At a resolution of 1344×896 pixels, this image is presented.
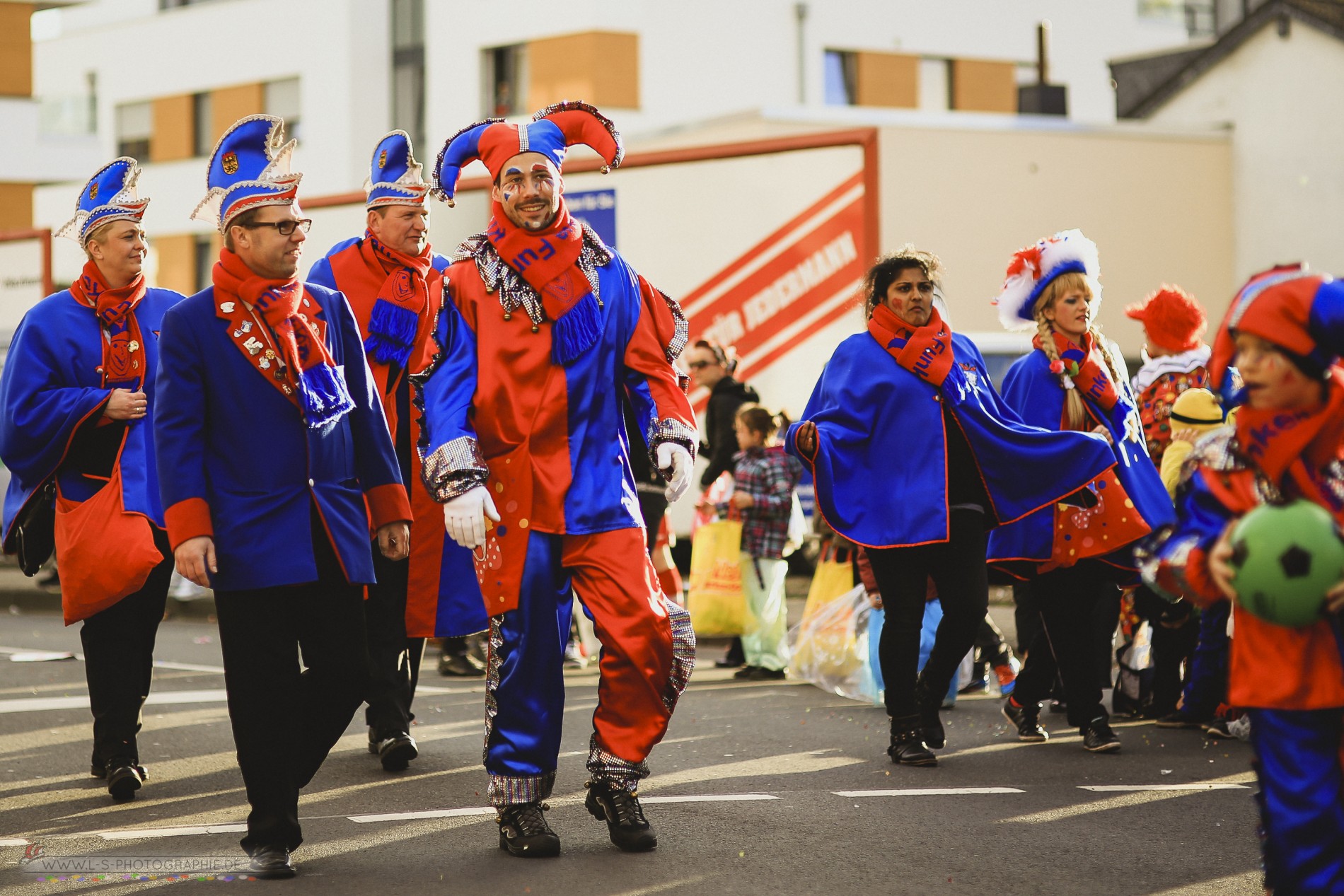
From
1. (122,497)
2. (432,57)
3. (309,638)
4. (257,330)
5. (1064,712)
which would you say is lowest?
(1064,712)

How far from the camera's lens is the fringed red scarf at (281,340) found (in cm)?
521

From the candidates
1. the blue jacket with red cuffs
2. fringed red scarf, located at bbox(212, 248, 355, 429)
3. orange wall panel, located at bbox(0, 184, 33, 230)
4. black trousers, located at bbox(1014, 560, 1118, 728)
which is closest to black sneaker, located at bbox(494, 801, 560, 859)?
the blue jacket with red cuffs

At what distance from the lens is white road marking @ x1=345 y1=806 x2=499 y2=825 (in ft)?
19.5

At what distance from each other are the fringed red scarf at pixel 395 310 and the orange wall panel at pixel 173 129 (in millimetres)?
33158

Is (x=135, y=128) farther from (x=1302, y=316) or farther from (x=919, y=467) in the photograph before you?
(x=1302, y=316)

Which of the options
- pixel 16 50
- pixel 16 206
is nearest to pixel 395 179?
pixel 16 50

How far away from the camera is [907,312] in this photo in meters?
7.20

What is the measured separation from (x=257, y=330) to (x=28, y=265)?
17.5 meters

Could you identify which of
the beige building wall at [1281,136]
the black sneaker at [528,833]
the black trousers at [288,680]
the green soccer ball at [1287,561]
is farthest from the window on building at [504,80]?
the green soccer ball at [1287,561]

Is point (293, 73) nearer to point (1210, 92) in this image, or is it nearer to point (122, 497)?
point (1210, 92)

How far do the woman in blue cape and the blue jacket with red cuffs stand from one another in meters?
2.42

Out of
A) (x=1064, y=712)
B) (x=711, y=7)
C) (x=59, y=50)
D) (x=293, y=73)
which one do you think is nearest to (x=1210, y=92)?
(x=711, y=7)

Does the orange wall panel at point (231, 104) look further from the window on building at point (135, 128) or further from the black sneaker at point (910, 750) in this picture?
the black sneaker at point (910, 750)

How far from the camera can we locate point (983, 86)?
3750 centimetres
